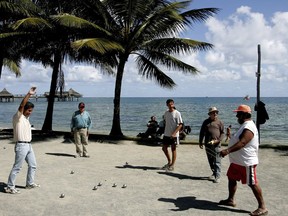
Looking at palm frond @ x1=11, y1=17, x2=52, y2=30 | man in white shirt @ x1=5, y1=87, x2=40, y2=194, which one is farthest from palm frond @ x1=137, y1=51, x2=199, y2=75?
man in white shirt @ x1=5, y1=87, x2=40, y2=194

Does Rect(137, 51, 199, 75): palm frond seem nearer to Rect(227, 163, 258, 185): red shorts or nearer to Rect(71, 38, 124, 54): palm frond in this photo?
Rect(71, 38, 124, 54): palm frond

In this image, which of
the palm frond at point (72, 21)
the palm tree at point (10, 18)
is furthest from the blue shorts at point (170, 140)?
the palm tree at point (10, 18)

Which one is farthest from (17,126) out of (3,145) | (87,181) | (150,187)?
(3,145)

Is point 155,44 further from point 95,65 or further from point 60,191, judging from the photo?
point 60,191

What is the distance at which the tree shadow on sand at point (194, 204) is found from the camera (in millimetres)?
6448

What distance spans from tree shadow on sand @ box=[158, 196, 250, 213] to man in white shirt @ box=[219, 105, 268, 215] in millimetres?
561

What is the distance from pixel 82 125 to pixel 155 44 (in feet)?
20.0

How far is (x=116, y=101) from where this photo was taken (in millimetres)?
17562

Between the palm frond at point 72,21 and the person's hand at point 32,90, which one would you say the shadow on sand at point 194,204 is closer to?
the person's hand at point 32,90

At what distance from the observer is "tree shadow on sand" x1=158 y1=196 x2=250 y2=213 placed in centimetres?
645

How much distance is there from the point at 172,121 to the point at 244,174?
146 inches

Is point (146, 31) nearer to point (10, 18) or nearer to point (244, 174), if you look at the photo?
point (10, 18)

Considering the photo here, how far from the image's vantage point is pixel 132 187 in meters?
7.96

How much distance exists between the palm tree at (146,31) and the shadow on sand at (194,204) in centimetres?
984
